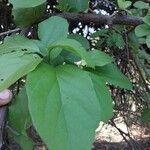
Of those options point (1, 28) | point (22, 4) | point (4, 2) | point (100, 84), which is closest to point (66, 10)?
point (22, 4)

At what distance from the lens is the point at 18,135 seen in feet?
2.77

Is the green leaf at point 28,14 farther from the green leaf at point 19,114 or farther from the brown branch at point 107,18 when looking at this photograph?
the green leaf at point 19,114

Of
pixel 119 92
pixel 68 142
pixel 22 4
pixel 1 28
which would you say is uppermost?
pixel 22 4

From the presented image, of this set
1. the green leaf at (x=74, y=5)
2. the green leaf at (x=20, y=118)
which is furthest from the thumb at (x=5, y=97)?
the green leaf at (x=74, y=5)

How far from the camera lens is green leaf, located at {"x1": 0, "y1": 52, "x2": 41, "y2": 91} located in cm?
63

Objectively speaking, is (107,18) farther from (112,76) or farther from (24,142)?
(24,142)

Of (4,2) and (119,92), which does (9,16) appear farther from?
(119,92)

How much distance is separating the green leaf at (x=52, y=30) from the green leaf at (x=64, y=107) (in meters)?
0.13

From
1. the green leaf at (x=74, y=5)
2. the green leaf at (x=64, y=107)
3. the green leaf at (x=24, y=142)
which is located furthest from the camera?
the green leaf at (x=74, y=5)

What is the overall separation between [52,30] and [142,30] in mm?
192

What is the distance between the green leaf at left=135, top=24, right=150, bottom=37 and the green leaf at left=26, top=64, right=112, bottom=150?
0.78 feet

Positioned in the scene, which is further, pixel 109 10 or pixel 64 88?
pixel 109 10

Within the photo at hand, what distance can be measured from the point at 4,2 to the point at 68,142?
1.20 meters

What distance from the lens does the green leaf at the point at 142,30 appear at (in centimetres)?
88
